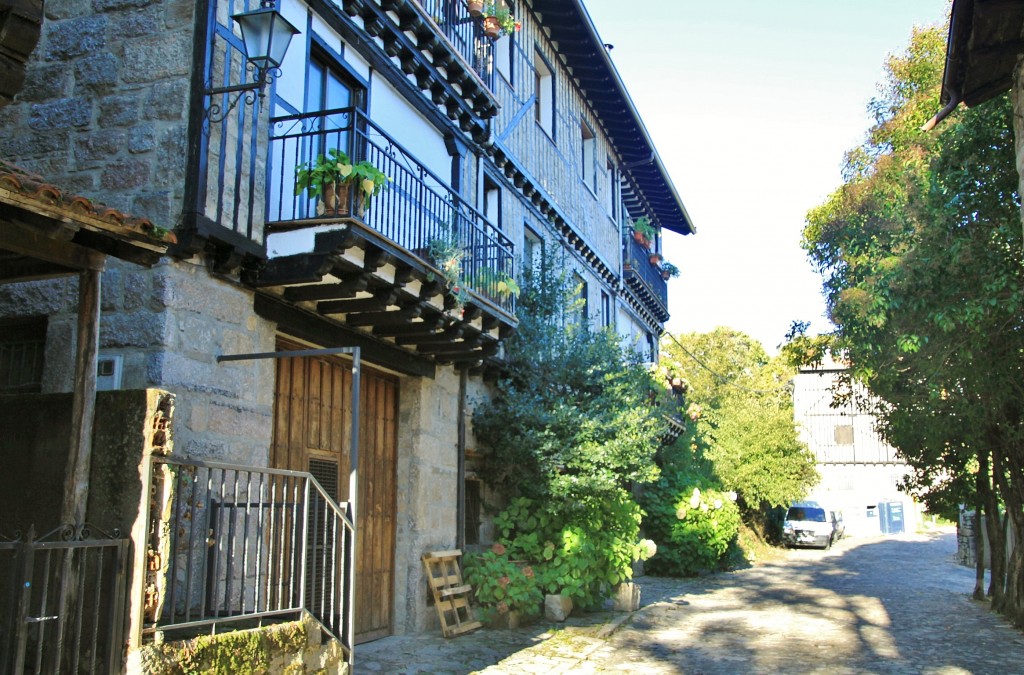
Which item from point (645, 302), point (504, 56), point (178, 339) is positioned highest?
point (504, 56)

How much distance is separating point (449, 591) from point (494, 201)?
5.47 meters

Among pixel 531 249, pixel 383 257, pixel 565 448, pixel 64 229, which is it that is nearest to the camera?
pixel 64 229

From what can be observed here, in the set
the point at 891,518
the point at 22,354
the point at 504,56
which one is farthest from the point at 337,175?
the point at 891,518

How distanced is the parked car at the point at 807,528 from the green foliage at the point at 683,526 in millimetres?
11437

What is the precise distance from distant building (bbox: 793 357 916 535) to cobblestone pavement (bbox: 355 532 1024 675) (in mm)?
28284

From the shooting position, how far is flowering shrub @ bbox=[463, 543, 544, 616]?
10.5m

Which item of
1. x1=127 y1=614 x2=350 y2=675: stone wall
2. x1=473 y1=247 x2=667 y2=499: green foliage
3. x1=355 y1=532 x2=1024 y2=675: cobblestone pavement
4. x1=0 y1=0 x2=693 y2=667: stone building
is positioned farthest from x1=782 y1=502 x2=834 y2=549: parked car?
x1=127 y1=614 x2=350 y2=675: stone wall

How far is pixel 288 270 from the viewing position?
286 inches

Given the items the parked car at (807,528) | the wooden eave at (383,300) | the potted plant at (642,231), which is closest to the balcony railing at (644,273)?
the potted plant at (642,231)

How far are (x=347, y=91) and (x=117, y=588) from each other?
5868mm

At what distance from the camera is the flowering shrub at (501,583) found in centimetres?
1048

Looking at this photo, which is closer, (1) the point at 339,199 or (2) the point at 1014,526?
(1) the point at 339,199

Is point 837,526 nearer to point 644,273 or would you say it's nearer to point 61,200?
point 644,273

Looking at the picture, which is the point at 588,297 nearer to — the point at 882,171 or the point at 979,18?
the point at 882,171
